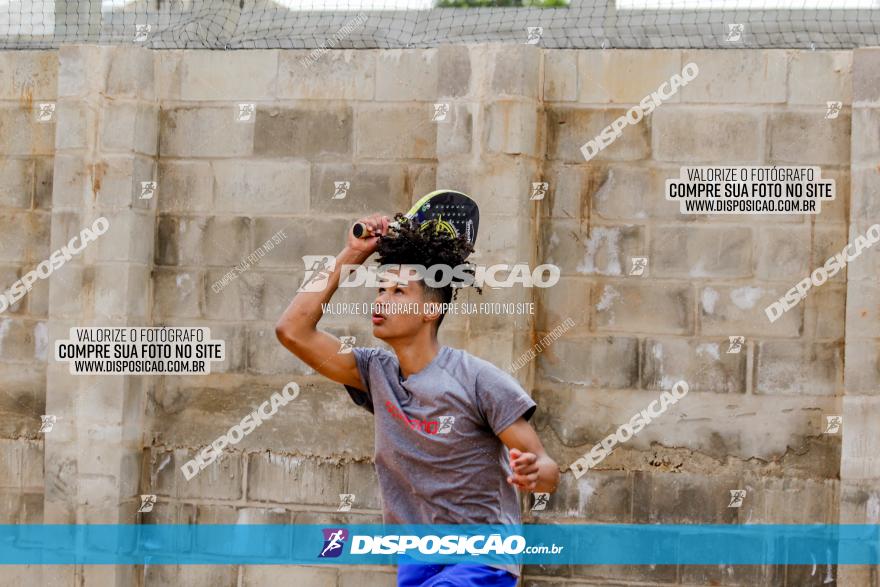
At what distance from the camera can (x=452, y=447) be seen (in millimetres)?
4938

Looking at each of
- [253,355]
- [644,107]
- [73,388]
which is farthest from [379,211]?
[73,388]

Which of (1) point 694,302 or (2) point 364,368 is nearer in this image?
(2) point 364,368

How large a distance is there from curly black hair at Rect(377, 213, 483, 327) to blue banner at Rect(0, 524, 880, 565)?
71.7 inches

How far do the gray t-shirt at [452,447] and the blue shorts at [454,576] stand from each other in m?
0.07

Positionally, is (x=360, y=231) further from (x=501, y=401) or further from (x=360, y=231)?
(x=501, y=401)

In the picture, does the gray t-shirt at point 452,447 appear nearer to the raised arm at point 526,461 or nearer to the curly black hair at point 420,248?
the raised arm at point 526,461

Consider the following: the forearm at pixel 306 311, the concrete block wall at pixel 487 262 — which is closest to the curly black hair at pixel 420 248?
the forearm at pixel 306 311

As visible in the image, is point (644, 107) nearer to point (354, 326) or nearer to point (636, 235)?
point (636, 235)

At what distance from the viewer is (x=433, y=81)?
7203 mm

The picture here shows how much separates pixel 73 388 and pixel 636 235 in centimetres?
356

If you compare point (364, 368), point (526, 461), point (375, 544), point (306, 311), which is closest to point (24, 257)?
point (375, 544)

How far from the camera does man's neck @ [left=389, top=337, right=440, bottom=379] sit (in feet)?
16.9

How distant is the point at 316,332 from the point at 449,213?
968 mm

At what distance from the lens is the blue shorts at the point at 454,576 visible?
4.82m
